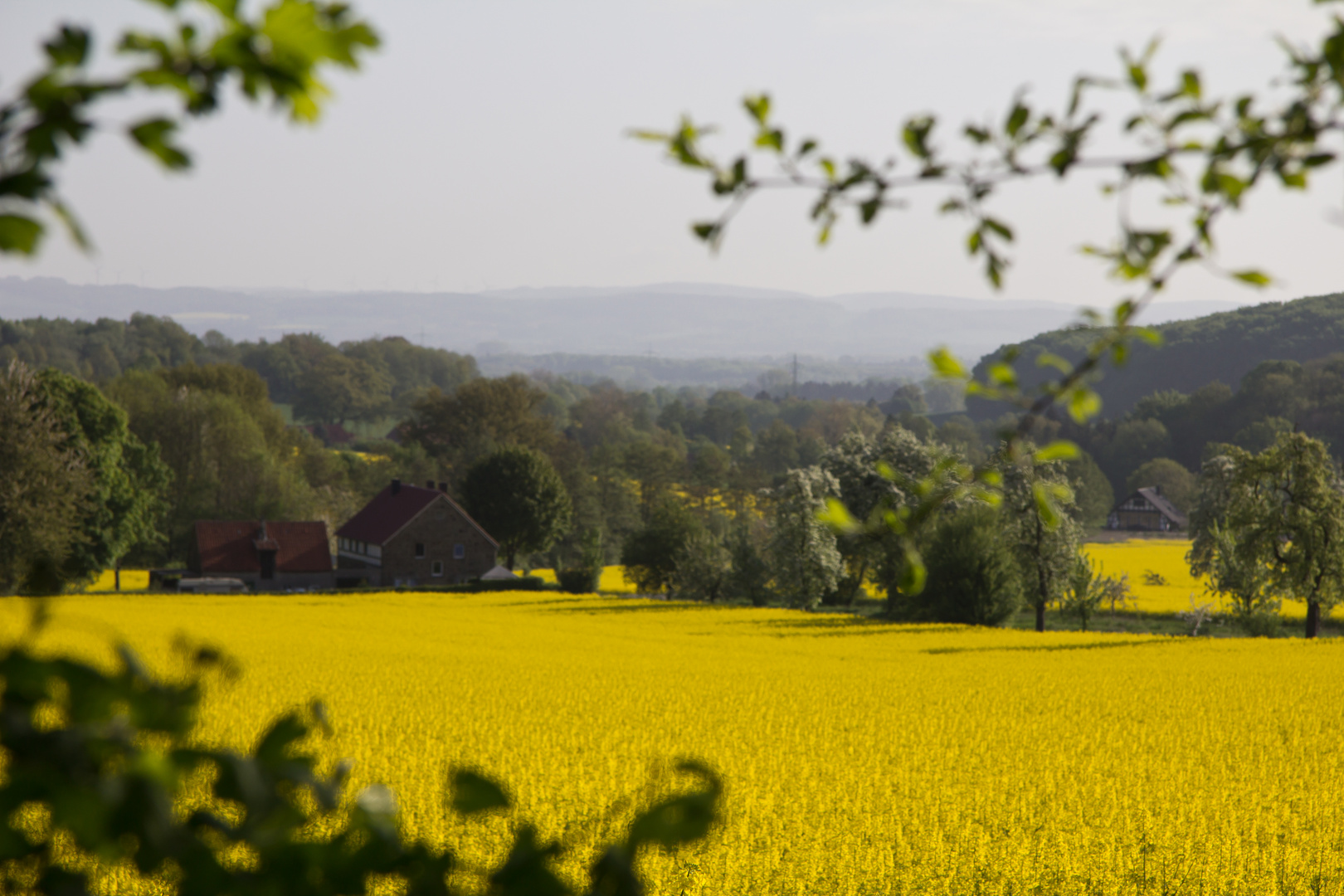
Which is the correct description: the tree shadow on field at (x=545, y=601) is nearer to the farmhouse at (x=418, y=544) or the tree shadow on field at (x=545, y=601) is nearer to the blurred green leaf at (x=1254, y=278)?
the farmhouse at (x=418, y=544)

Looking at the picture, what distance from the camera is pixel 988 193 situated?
2.01m

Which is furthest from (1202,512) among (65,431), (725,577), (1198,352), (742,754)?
(1198,352)

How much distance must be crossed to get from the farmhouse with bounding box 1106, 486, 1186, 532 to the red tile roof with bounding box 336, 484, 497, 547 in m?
64.5

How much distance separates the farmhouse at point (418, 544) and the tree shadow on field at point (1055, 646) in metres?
29.4

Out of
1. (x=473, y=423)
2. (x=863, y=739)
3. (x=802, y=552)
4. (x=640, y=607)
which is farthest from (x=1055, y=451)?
(x=473, y=423)

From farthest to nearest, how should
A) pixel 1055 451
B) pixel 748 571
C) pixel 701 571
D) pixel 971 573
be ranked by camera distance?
pixel 701 571, pixel 748 571, pixel 971 573, pixel 1055 451

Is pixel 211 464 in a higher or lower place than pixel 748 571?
higher

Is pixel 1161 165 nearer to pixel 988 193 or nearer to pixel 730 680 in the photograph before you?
pixel 988 193

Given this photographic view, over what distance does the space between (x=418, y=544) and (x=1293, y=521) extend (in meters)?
37.9

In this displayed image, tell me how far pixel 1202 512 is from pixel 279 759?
65.5 metres

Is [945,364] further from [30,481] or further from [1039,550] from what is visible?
[30,481]

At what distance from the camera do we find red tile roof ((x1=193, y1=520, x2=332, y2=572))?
48125mm

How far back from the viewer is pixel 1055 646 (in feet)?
98.6

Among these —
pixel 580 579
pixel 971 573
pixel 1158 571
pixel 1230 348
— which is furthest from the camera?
pixel 1230 348
